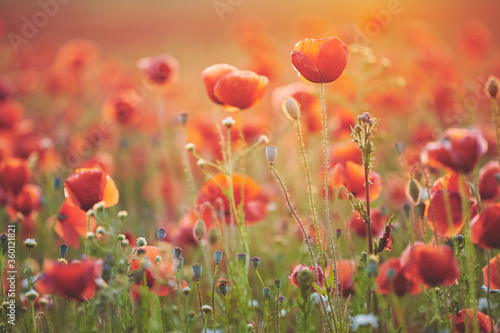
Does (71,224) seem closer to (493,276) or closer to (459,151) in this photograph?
(459,151)

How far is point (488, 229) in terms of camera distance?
1.46m

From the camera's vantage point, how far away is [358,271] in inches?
65.9

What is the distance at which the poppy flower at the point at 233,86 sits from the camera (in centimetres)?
188

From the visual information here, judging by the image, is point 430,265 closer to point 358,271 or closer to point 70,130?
point 358,271

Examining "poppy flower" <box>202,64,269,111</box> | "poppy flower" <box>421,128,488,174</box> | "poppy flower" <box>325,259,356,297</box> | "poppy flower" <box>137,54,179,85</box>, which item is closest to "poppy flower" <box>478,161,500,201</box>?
"poppy flower" <box>421,128,488,174</box>

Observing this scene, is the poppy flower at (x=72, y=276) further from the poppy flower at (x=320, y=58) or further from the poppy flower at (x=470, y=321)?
the poppy flower at (x=470, y=321)

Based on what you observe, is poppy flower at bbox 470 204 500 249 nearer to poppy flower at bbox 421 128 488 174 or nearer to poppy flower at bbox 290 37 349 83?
poppy flower at bbox 421 128 488 174

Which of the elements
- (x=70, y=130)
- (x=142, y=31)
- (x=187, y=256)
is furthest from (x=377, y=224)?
(x=142, y=31)

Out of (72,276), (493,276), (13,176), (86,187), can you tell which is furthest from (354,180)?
(13,176)

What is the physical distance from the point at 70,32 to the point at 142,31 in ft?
6.20

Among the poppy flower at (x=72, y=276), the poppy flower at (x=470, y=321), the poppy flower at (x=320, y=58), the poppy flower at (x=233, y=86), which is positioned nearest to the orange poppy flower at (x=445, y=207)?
the poppy flower at (x=470, y=321)

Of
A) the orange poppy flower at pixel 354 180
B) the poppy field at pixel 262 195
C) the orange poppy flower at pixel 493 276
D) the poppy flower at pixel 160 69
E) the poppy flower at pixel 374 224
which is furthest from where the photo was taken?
the poppy flower at pixel 160 69

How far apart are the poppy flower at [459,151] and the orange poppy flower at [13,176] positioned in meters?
2.02

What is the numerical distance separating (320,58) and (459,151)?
1.73 ft
